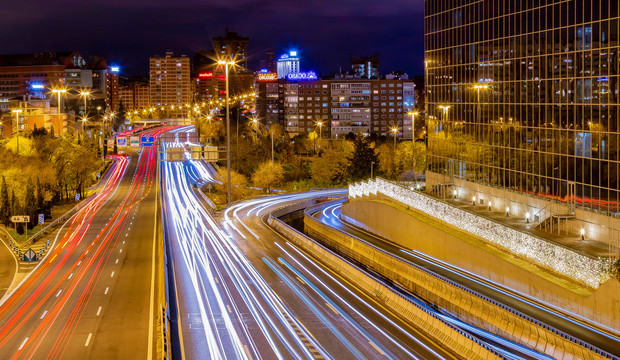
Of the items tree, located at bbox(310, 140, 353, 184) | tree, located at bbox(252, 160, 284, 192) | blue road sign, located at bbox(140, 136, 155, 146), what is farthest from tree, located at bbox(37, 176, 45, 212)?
tree, located at bbox(310, 140, 353, 184)

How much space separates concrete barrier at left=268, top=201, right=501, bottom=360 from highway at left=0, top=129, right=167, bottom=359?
9493mm

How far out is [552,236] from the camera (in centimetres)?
3450

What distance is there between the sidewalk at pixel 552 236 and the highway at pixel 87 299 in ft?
59.1

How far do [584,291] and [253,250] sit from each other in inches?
801

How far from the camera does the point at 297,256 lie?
38.9m

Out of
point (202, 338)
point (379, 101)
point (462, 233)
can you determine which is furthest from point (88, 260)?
point (379, 101)

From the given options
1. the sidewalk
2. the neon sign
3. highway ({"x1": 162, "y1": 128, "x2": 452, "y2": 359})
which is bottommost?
highway ({"x1": 162, "y1": 128, "x2": 452, "y2": 359})

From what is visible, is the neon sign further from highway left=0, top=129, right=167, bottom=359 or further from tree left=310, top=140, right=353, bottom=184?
highway left=0, top=129, right=167, bottom=359

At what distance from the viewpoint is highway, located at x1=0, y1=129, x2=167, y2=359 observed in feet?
74.4

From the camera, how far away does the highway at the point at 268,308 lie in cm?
2220

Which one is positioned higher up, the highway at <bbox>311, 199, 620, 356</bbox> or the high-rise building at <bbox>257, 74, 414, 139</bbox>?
the high-rise building at <bbox>257, 74, 414, 139</bbox>

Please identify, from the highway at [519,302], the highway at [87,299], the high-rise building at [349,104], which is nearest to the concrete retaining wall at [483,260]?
the highway at [519,302]

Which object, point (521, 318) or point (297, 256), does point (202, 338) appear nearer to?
point (521, 318)

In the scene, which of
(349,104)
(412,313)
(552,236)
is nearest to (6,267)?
(412,313)
